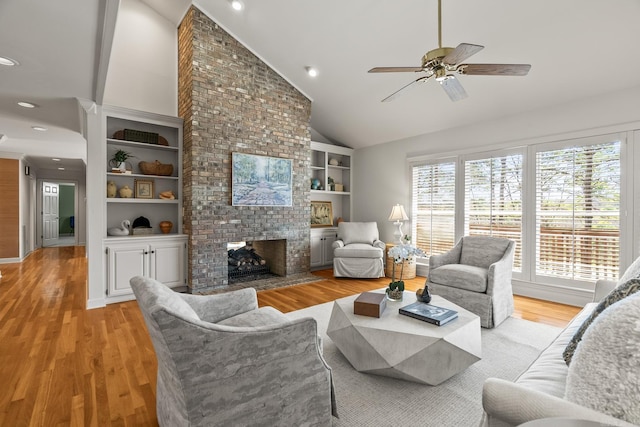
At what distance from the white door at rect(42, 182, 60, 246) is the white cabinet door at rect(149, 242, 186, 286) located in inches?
304

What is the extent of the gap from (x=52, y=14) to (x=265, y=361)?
8.47ft

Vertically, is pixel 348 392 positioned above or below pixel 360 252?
below

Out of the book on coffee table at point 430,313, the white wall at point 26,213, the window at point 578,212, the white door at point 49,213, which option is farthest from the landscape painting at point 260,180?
the white door at point 49,213

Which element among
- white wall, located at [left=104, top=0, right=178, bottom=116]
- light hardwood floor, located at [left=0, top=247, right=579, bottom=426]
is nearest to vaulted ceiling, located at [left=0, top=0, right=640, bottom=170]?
white wall, located at [left=104, top=0, right=178, bottom=116]

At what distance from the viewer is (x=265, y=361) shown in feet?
4.54

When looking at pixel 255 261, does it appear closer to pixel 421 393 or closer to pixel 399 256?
pixel 399 256

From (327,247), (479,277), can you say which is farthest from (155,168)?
(479,277)

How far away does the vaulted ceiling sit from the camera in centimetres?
245

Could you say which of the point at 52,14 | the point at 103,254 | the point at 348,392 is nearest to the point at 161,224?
the point at 103,254

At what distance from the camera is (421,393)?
1942 millimetres

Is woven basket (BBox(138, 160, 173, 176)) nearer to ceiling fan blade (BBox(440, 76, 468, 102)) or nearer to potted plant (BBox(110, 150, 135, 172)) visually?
potted plant (BBox(110, 150, 135, 172))

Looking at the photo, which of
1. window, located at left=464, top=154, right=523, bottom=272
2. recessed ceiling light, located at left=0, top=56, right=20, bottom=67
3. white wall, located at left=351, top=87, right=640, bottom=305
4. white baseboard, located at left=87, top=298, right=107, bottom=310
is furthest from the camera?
window, located at left=464, top=154, right=523, bottom=272

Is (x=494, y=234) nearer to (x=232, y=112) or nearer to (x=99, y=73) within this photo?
(x=232, y=112)

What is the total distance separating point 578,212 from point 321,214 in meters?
4.00
